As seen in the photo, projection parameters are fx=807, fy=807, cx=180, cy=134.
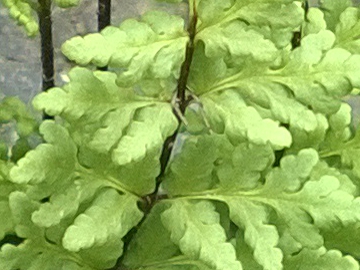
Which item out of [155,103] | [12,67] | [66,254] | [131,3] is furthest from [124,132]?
[131,3]

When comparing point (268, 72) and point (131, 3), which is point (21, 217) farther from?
point (131, 3)

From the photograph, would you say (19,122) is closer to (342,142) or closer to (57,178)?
(57,178)

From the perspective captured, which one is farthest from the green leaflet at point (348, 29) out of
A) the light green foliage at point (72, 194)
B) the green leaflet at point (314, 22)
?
the light green foliage at point (72, 194)

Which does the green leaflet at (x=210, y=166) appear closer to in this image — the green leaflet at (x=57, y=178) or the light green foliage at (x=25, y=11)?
the green leaflet at (x=57, y=178)

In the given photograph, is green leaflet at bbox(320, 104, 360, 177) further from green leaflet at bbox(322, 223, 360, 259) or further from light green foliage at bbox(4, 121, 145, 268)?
light green foliage at bbox(4, 121, 145, 268)

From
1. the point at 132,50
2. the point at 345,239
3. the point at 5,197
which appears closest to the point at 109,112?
the point at 132,50

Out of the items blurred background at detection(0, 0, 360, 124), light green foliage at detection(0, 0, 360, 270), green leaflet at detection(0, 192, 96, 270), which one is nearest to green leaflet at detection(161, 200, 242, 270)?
light green foliage at detection(0, 0, 360, 270)
